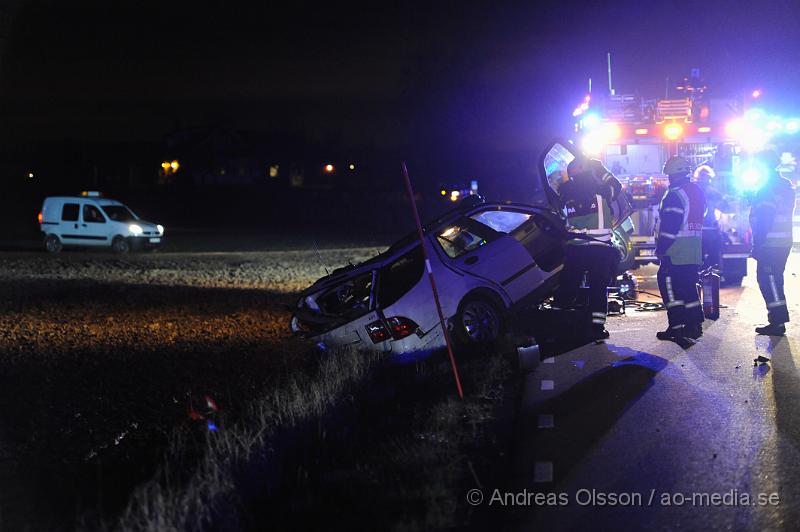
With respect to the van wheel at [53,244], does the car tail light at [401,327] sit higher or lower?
lower

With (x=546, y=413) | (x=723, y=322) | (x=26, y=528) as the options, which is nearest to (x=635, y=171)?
(x=723, y=322)

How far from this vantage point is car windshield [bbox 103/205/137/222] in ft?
98.9

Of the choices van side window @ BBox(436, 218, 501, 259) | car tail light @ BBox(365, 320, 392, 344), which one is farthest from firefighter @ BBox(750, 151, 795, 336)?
car tail light @ BBox(365, 320, 392, 344)

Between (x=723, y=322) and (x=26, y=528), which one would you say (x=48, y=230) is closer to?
(x=723, y=322)

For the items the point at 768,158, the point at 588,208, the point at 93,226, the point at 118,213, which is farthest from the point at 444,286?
the point at 118,213

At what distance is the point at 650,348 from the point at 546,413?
315 cm

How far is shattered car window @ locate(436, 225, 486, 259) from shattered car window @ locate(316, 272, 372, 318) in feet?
3.32

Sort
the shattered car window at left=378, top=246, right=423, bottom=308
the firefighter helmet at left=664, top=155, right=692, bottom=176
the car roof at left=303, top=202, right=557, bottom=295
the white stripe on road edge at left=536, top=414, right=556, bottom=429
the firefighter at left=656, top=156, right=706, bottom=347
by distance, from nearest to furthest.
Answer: the white stripe on road edge at left=536, top=414, right=556, bottom=429 < the shattered car window at left=378, top=246, right=423, bottom=308 < the car roof at left=303, top=202, right=557, bottom=295 < the firefighter at left=656, top=156, right=706, bottom=347 < the firefighter helmet at left=664, top=155, right=692, bottom=176

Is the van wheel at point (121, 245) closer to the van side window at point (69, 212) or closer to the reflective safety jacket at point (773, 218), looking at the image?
the van side window at point (69, 212)

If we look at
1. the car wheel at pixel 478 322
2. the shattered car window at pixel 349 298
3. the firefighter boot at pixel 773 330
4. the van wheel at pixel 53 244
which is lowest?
the firefighter boot at pixel 773 330

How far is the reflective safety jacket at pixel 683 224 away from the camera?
35.5 feet

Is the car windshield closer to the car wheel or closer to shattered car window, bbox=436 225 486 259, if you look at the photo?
shattered car window, bbox=436 225 486 259

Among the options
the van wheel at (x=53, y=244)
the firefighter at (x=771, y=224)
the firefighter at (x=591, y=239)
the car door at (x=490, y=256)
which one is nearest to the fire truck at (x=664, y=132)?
the firefighter at (x=771, y=224)

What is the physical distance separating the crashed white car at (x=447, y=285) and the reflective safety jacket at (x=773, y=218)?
7.94 feet
